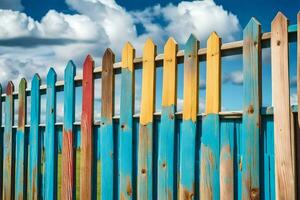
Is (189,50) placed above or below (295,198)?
above

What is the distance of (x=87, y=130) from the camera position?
585 cm

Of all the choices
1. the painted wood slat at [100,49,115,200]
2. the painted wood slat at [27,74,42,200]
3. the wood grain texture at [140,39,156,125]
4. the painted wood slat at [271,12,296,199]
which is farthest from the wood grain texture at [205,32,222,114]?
the painted wood slat at [27,74,42,200]

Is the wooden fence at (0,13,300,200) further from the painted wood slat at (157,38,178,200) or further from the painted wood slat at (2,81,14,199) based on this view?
the painted wood slat at (2,81,14,199)

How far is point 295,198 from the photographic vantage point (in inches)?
163

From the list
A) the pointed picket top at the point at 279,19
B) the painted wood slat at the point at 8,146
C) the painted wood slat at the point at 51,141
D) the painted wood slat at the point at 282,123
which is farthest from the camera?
the painted wood slat at the point at 8,146

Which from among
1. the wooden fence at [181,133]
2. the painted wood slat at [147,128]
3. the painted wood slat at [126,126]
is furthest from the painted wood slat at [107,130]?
the painted wood slat at [147,128]

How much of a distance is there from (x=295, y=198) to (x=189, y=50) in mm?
1523

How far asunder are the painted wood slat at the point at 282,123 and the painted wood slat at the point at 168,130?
99cm

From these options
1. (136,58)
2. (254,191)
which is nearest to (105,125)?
(136,58)

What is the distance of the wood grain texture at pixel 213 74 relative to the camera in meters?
4.53

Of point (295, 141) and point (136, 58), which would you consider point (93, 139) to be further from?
point (295, 141)

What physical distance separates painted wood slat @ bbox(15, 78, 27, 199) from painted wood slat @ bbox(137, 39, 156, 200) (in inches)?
97.4

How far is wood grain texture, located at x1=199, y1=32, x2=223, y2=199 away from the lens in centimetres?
454

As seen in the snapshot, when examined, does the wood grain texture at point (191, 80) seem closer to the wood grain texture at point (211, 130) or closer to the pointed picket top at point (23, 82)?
the wood grain texture at point (211, 130)
